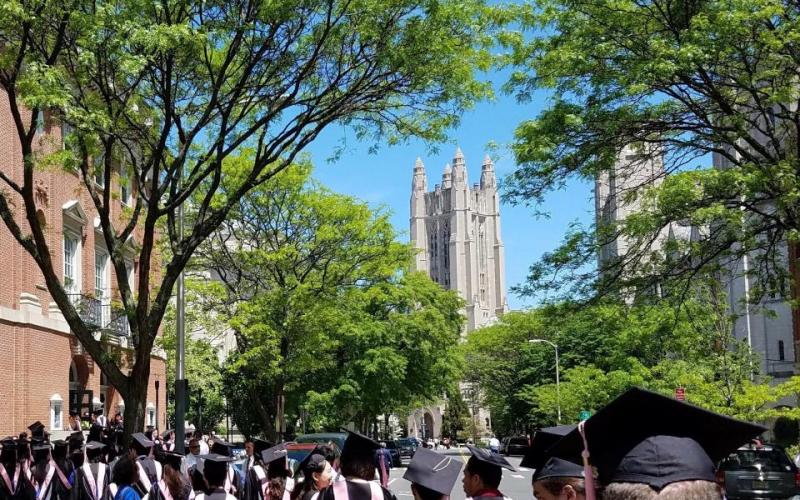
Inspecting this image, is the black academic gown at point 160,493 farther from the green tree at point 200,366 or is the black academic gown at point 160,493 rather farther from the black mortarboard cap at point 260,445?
the green tree at point 200,366

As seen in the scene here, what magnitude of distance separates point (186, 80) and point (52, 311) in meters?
10.00

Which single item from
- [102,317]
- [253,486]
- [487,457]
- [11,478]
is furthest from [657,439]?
[102,317]

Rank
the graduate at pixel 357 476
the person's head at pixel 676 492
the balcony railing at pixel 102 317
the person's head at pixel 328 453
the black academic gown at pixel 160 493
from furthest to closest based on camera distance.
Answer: the balcony railing at pixel 102 317 < the person's head at pixel 328 453 < the black academic gown at pixel 160 493 < the graduate at pixel 357 476 < the person's head at pixel 676 492

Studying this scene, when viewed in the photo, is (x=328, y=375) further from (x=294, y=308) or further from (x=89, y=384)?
(x=89, y=384)

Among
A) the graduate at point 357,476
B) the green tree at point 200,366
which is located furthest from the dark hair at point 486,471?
the green tree at point 200,366

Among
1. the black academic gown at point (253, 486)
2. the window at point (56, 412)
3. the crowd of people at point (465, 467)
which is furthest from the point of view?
the window at point (56, 412)

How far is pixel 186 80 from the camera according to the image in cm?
1650

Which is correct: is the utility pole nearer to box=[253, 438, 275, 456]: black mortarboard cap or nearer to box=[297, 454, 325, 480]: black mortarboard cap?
box=[253, 438, 275, 456]: black mortarboard cap

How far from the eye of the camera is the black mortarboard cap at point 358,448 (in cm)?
697

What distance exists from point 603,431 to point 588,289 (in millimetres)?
15641

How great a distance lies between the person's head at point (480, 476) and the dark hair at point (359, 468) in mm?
1079

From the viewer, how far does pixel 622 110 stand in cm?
1697

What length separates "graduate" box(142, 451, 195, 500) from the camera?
9305mm

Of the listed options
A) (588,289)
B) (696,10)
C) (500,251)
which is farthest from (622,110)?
(500,251)
